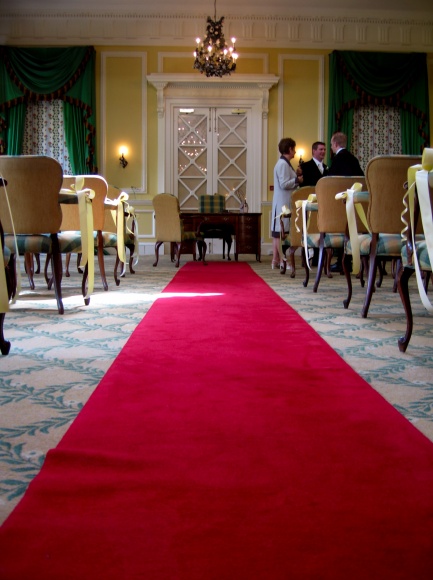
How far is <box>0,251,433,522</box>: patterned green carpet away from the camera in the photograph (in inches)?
54.0

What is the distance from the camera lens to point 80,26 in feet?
31.2

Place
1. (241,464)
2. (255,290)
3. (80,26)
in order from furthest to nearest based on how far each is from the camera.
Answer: (80,26) < (255,290) < (241,464)

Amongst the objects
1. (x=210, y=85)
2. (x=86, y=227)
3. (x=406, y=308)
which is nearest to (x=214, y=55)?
(x=210, y=85)

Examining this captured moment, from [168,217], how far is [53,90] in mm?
3732

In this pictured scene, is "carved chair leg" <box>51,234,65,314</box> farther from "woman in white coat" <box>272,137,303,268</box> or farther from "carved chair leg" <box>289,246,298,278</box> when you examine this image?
"woman in white coat" <box>272,137,303,268</box>

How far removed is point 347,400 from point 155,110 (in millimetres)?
8818

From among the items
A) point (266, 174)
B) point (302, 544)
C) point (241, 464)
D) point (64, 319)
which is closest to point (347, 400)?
point (241, 464)

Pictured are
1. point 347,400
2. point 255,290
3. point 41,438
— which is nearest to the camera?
point 41,438

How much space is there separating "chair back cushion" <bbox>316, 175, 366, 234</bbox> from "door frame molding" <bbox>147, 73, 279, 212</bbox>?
5.60 metres

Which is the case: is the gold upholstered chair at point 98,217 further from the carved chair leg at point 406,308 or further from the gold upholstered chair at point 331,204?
the carved chair leg at point 406,308

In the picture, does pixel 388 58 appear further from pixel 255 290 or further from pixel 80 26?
pixel 255 290

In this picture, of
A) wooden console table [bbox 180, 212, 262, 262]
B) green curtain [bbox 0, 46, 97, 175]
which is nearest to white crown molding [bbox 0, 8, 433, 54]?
green curtain [bbox 0, 46, 97, 175]

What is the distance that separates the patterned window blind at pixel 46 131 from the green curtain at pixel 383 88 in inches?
172

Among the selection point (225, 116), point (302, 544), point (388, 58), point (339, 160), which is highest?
point (388, 58)
